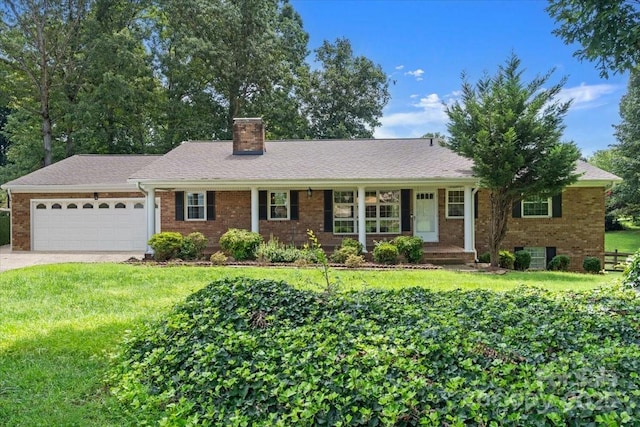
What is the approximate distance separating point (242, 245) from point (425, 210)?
650 cm

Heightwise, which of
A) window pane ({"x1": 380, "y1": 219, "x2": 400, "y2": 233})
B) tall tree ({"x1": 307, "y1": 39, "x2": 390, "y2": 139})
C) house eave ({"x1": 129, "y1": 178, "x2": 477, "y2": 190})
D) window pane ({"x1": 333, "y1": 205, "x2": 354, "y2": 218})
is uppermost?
tall tree ({"x1": 307, "y1": 39, "x2": 390, "y2": 139})

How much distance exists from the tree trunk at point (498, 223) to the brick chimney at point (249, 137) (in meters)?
8.72

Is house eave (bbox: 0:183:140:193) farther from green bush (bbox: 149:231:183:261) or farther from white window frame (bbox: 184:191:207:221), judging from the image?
green bush (bbox: 149:231:183:261)

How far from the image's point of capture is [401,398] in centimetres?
294

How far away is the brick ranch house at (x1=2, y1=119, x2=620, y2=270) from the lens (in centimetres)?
1408

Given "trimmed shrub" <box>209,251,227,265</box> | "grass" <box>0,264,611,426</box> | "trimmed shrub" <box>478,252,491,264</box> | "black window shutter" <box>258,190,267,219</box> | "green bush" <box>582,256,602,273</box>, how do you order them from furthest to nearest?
1. "black window shutter" <box>258,190,267,219</box>
2. "trimmed shrub" <box>478,252,491,264</box>
3. "green bush" <box>582,256,602,273</box>
4. "trimmed shrub" <box>209,251,227,265</box>
5. "grass" <box>0,264,611,426</box>

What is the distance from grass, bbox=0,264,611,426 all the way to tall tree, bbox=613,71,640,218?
53.9 ft

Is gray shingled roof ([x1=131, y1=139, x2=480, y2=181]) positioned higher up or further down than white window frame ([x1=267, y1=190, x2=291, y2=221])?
higher up

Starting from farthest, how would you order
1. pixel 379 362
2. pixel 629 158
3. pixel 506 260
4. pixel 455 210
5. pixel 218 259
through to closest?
pixel 629 158 → pixel 455 210 → pixel 506 260 → pixel 218 259 → pixel 379 362

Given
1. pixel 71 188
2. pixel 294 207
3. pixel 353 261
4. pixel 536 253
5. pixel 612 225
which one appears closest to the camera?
pixel 353 261

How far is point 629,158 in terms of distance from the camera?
24234mm

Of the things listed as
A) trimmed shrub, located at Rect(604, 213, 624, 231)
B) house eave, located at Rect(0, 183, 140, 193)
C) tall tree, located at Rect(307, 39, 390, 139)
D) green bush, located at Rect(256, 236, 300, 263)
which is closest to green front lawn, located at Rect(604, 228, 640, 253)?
trimmed shrub, located at Rect(604, 213, 624, 231)

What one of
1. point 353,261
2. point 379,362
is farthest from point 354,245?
point 379,362

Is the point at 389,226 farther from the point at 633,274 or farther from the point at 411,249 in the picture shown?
the point at 633,274
